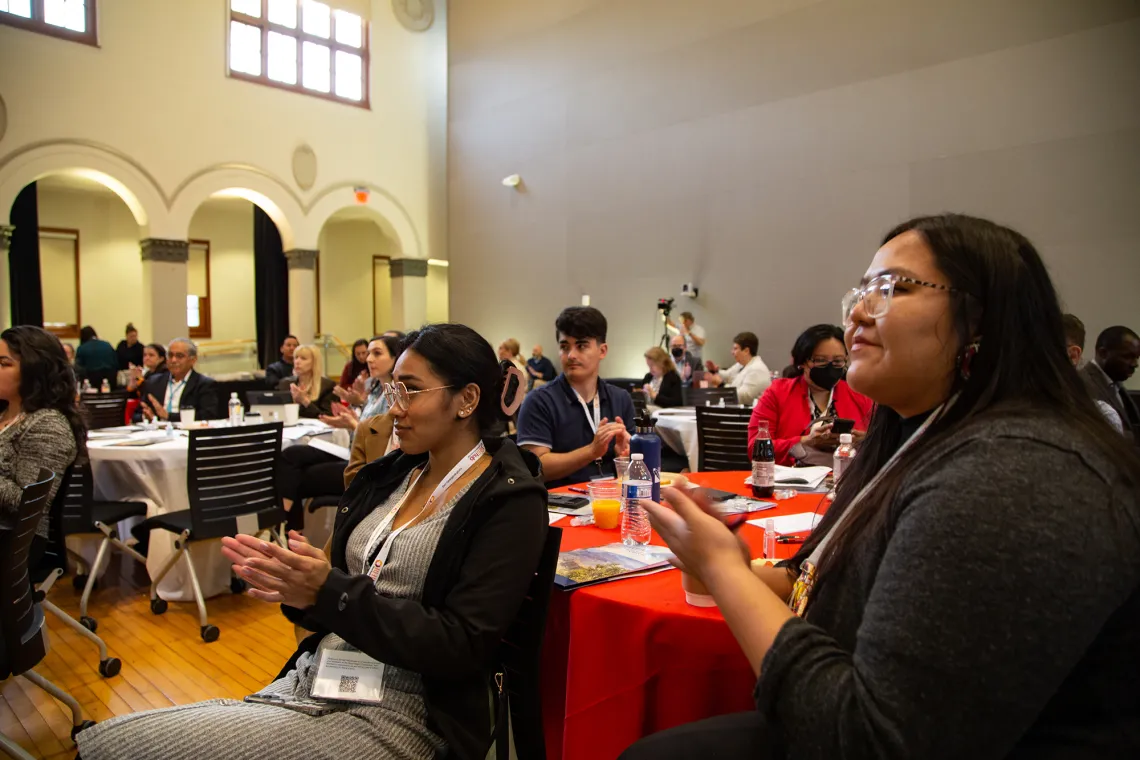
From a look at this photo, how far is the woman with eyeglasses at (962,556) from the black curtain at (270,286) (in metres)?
14.2

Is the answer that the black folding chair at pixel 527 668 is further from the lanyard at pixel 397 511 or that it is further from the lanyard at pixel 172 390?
the lanyard at pixel 172 390

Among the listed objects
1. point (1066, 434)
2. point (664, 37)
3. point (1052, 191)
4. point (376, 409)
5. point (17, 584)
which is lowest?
point (17, 584)

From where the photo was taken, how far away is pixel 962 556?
0.82 m

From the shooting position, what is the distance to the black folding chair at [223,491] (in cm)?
376

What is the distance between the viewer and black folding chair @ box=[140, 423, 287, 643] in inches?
148

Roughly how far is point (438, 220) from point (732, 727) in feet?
43.7

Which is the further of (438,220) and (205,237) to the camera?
(205,237)

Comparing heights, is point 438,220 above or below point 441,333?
above

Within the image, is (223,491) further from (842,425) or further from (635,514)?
(842,425)

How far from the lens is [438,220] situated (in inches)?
541

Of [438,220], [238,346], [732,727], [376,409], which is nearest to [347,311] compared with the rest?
[238,346]

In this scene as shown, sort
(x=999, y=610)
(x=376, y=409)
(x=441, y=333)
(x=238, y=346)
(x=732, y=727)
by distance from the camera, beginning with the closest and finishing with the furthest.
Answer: (x=999, y=610) → (x=732, y=727) → (x=441, y=333) → (x=376, y=409) → (x=238, y=346)

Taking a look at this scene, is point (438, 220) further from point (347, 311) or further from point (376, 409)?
point (376, 409)

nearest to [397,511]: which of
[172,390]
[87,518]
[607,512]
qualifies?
[607,512]
